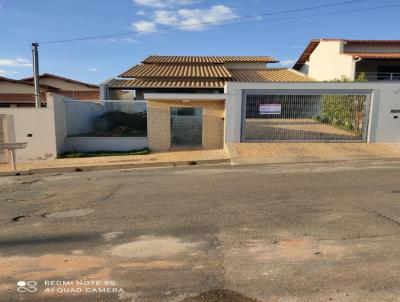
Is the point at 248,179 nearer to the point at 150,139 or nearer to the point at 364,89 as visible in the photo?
the point at 150,139

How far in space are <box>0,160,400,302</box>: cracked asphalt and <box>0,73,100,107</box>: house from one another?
21034 mm

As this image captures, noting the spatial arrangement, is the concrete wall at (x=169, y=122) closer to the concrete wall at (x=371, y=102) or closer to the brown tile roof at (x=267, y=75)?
the concrete wall at (x=371, y=102)

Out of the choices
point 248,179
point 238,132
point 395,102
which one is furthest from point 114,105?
point 395,102

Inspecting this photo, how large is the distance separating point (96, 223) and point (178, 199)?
1.87 m

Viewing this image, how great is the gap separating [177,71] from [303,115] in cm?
1087

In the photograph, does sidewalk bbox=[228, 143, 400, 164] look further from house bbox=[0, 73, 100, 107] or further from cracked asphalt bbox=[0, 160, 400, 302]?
house bbox=[0, 73, 100, 107]

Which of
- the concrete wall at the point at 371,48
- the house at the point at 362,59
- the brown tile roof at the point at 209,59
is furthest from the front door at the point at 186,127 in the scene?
the concrete wall at the point at 371,48

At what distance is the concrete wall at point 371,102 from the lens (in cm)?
1449

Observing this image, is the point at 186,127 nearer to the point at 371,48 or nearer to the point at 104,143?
the point at 104,143

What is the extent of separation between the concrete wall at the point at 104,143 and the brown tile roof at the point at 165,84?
18.3 ft

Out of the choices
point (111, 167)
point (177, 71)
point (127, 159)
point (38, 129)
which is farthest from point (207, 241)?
point (177, 71)

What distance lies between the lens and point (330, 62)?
2269 centimetres

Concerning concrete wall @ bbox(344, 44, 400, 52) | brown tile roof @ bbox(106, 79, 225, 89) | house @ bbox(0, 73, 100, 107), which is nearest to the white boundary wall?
brown tile roof @ bbox(106, 79, 225, 89)

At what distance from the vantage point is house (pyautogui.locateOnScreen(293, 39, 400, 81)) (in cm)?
2034
